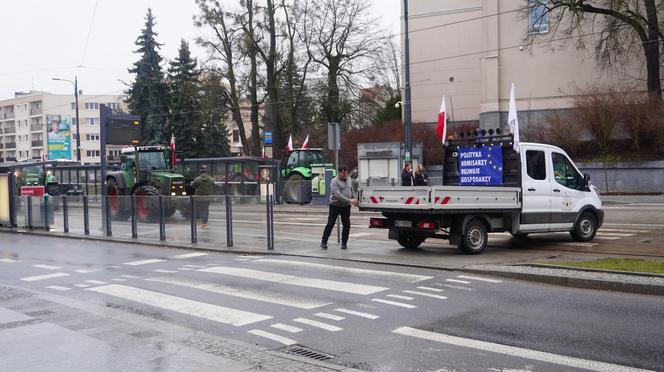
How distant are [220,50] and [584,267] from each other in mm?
38696

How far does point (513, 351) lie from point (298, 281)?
4.63 m

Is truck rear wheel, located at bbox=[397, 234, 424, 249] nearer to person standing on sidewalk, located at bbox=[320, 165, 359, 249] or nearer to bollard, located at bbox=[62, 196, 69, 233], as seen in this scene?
person standing on sidewalk, located at bbox=[320, 165, 359, 249]

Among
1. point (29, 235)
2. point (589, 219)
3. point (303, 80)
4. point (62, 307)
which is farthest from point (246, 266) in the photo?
point (303, 80)

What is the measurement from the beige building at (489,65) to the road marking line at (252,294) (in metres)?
28.7

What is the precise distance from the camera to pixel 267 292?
9.22 meters

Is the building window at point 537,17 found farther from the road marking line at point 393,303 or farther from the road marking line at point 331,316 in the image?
the road marking line at point 331,316

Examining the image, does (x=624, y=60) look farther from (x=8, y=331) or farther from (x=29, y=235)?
(x=8, y=331)

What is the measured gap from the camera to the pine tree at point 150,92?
173 ft

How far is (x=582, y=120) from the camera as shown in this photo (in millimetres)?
32656

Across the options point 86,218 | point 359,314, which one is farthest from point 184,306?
point 86,218

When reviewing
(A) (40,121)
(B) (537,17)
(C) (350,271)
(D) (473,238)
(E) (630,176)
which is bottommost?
(C) (350,271)

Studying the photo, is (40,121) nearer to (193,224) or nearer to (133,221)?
(133,221)

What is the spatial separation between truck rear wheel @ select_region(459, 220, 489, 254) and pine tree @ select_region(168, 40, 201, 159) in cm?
4078

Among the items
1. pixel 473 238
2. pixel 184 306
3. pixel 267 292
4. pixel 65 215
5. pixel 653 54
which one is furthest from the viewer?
pixel 653 54
